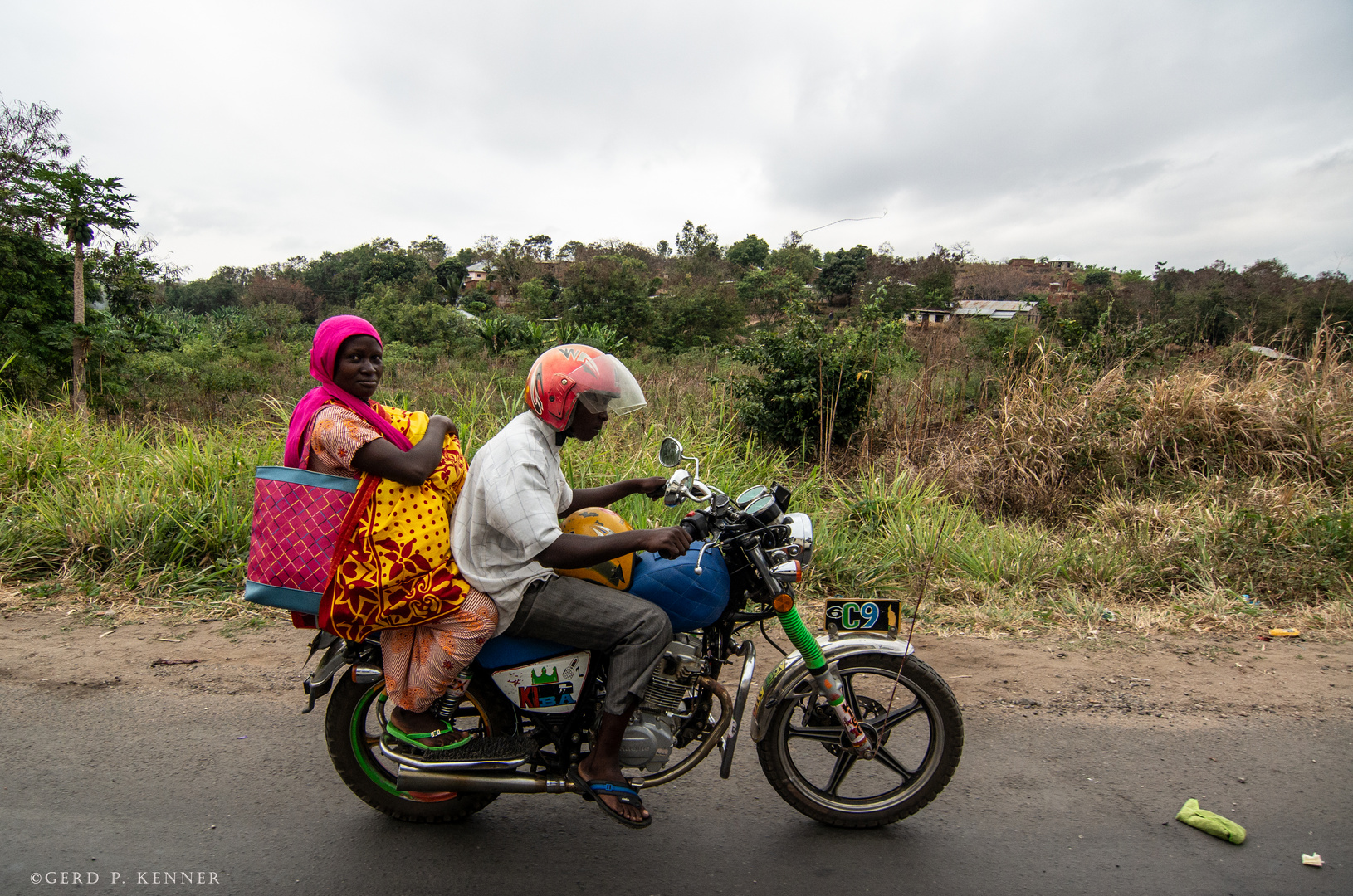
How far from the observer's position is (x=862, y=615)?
264 centimetres

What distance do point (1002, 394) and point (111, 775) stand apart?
7.07 meters

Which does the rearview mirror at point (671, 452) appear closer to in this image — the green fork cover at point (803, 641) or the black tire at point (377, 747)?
the green fork cover at point (803, 641)

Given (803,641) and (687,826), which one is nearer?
(803,641)

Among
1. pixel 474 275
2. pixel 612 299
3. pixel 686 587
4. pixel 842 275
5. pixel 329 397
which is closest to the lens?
pixel 686 587

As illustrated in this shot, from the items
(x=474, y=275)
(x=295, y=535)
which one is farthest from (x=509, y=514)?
(x=474, y=275)

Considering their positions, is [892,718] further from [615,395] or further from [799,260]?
[799,260]

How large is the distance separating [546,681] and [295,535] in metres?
0.91

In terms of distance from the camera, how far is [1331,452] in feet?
20.9

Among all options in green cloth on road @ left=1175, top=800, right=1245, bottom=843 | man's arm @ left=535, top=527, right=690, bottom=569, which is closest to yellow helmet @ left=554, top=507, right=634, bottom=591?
man's arm @ left=535, top=527, right=690, bottom=569

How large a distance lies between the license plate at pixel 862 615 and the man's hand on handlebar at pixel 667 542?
2.31 feet

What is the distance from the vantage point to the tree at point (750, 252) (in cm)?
4338

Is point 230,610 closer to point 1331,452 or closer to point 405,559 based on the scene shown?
point 405,559

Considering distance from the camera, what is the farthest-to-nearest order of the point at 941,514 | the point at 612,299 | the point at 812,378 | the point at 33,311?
the point at 612,299, the point at 33,311, the point at 812,378, the point at 941,514

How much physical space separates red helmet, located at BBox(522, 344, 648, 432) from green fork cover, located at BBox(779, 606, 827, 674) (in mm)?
859
